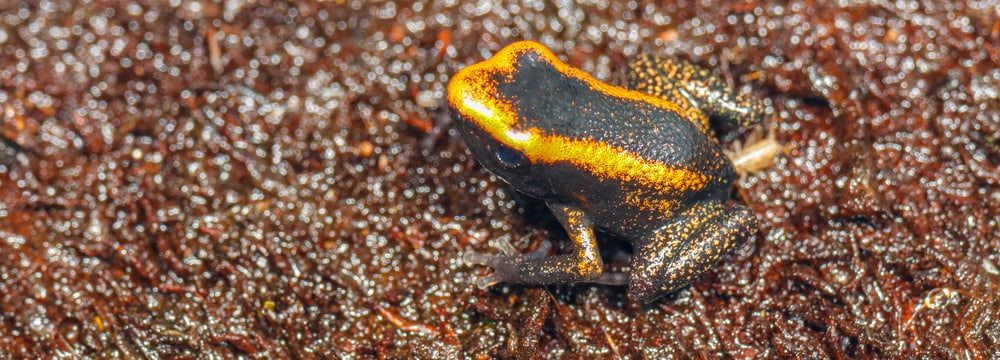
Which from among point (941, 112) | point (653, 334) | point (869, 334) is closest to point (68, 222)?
point (653, 334)

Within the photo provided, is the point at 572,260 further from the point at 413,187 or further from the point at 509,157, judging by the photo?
the point at 413,187

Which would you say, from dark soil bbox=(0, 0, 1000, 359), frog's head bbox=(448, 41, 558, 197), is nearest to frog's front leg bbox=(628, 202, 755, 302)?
dark soil bbox=(0, 0, 1000, 359)

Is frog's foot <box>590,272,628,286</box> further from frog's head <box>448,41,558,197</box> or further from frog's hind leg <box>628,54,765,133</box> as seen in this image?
frog's hind leg <box>628,54,765,133</box>

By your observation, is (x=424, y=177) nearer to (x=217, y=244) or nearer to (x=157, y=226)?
(x=217, y=244)

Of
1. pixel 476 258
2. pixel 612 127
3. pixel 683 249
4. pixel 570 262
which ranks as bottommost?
pixel 476 258

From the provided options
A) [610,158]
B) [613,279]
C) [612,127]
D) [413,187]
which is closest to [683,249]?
[613,279]
